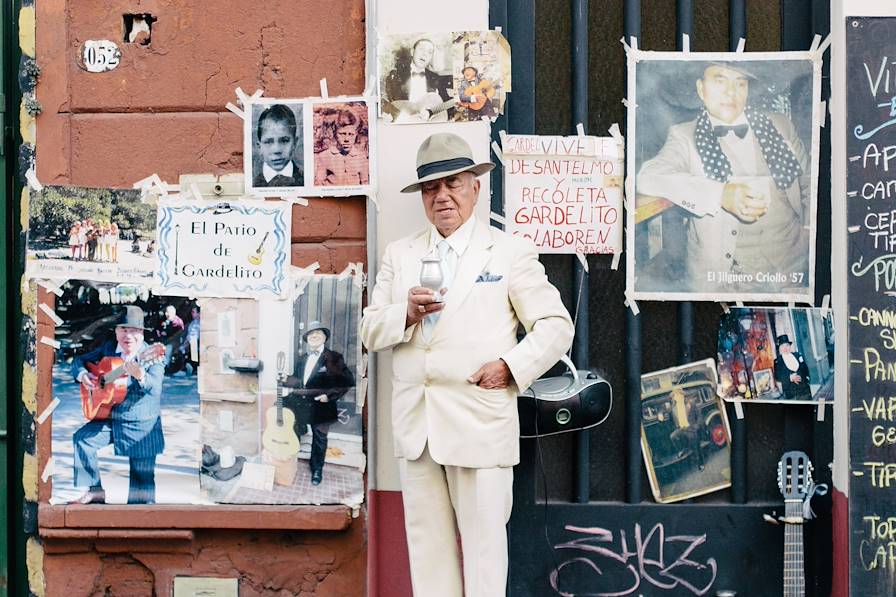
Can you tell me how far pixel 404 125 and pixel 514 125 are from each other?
52 centimetres

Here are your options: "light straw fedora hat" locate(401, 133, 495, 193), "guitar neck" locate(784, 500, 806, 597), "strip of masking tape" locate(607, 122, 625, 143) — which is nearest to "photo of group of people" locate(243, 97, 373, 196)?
"light straw fedora hat" locate(401, 133, 495, 193)

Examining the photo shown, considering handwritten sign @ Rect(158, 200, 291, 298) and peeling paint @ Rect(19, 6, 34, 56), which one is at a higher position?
peeling paint @ Rect(19, 6, 34, 56)

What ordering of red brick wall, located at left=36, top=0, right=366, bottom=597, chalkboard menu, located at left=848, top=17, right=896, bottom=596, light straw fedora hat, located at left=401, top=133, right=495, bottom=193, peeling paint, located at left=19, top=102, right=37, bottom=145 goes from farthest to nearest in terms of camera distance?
peeling paint, located at left=19, top=102, right=37, bottom=145
red brick wall, located at left=36, top=0, right=366, bottom=597
chalkboard menu, located at left=848, top=17, right=896, bottom=596
light straw fedora hat, located at left=401, top=133, right=495, bottom=193

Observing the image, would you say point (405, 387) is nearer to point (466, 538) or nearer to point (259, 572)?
point (466, 538)

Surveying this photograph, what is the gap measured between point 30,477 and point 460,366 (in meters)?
2.15

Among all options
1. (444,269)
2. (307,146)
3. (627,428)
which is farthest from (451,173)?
(627,428)

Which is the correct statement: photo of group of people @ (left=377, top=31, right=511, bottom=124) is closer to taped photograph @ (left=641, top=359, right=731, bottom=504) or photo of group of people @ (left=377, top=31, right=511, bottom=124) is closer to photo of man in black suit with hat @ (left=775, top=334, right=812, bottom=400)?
taped photograph @ (left=641, top=359, right=731, bottom=504)

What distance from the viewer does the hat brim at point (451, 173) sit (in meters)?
3.95

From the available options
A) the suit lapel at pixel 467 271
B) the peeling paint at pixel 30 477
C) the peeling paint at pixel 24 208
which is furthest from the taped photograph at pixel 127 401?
the suit lapel at pixel 467 271

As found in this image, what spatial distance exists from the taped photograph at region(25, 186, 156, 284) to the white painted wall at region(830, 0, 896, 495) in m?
3.07

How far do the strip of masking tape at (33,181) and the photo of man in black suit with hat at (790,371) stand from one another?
3.44 m

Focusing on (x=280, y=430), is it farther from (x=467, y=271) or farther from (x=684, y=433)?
(x=684, y=433)

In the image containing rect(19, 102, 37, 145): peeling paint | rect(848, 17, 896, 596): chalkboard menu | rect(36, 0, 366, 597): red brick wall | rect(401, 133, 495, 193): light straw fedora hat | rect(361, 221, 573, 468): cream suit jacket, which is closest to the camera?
rect(361, 221, 573, 468): cream suit jacket

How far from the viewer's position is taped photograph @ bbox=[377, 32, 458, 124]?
443cm
